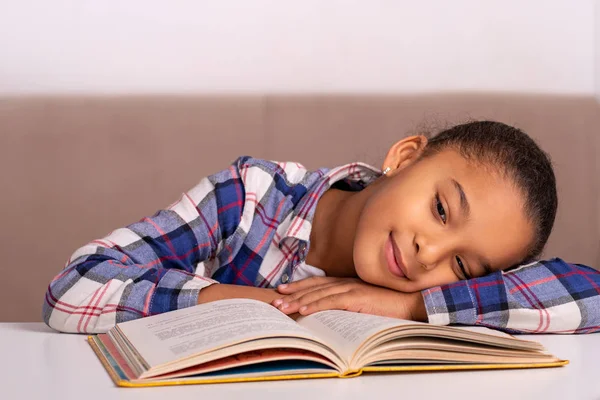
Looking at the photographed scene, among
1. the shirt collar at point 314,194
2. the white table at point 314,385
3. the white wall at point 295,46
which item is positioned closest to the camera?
the white table at point 314,385

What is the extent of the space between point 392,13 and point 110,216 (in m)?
0.89

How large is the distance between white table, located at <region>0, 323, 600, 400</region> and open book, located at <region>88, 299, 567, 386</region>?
0.01 m

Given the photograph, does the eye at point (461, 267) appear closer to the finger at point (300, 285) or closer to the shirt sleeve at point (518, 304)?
the shirt sleeve at point (518, 304)

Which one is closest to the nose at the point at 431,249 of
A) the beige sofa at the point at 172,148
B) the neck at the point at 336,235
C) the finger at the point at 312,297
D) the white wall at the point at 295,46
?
the finger at the point at 312,297

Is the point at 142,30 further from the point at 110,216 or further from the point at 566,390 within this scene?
the point at 566,390

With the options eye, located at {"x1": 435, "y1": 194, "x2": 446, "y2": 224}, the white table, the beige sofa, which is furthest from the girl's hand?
the beige sofa

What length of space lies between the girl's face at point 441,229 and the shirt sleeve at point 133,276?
10.5 inches

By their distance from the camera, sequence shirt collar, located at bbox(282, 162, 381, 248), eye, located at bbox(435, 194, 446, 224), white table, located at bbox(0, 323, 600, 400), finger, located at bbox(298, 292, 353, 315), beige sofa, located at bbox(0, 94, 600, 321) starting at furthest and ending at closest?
beige sofa, located at bbox(0, 94, 600, 321) → shirt collar, located at bbox(282, 162, 381, 248) → eye, located at bbox(435, 194, 446, 224) → finger, located at bbox(298, 292, 353, 315) → white table, located at bbox(0, 323, 600, 400)

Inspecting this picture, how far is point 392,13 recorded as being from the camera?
6.37 ft

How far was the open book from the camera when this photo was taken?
696mm

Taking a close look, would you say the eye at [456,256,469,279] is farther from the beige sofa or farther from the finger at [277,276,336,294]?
the beige sofa

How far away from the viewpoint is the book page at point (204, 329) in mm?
707

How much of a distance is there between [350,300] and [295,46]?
1026 mm

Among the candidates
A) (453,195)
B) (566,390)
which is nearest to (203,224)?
(453,195)
